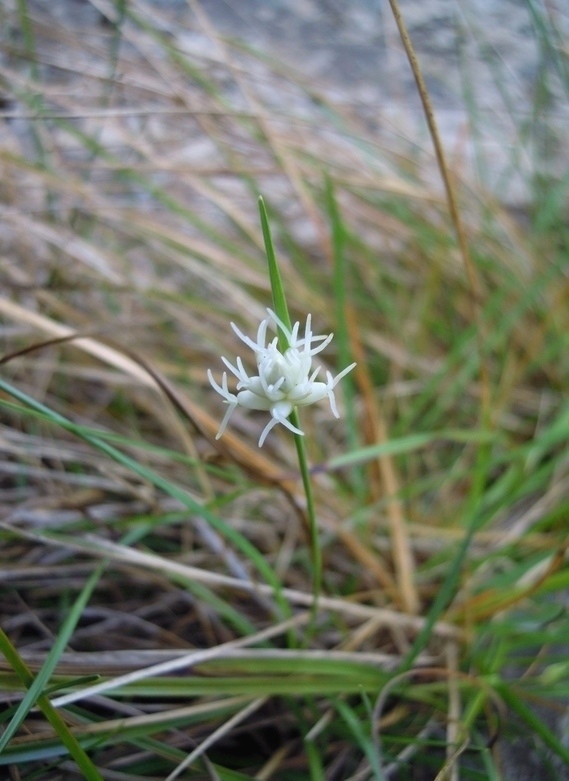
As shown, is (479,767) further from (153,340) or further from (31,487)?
(153,340)

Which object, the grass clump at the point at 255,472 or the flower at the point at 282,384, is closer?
the flower at the point at 282,384

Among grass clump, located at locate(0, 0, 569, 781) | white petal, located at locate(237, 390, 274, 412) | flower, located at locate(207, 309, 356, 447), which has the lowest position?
grass clump, located at locate(0, 0, 569, 781)

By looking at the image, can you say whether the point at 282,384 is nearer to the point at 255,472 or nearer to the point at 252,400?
the point at 252,400

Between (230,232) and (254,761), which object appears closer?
(254,761)

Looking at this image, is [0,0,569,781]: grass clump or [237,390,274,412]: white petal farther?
[0,0,569,781]: grass clump

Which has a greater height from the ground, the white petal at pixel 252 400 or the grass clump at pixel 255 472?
the white petal at pixel 252 400

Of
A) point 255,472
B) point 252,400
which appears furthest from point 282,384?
point 255,472

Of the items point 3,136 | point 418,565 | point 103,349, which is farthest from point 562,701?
point 3,136

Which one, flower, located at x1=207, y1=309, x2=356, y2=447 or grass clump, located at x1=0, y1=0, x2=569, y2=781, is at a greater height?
flower, located at x1=207, y1=309, x2=356, y2=447
